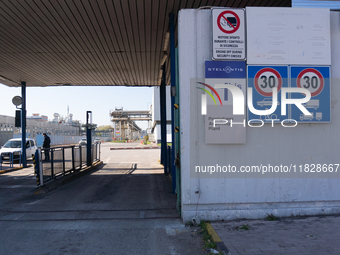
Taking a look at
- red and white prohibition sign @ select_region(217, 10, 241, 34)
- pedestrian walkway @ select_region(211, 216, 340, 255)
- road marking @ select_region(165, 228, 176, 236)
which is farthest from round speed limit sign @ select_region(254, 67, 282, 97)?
road marking @ select_region(165, 228, 176, 236)

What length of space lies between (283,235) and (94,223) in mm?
3561

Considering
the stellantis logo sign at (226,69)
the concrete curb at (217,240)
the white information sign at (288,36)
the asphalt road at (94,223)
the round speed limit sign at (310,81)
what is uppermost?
the white information sign at (288,36)

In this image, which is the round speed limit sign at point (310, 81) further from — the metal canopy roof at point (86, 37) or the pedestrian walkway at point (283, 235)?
the metal canopy roof at point (86, 37)

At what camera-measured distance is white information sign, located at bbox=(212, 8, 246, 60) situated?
5270 millimetres

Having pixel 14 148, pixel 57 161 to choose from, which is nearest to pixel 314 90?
pixel 57 161

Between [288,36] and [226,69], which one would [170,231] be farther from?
[288,36]

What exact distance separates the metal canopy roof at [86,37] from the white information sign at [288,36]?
6.07 ft

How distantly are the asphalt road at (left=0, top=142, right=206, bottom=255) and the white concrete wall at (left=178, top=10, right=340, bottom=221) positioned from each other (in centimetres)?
89

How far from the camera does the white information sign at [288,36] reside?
534 cm

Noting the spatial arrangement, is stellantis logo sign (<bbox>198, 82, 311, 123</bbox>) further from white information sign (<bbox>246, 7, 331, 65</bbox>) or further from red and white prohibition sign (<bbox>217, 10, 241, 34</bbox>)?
red and white prohibition sign (<bbox>217, 10, 241, 34</bbox>)

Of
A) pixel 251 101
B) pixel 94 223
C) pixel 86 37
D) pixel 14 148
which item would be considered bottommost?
pixel 94 223

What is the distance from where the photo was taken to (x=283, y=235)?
14.3 feet

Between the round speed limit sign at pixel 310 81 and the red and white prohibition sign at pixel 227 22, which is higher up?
the red and white prohibition sign at pixel 227 22

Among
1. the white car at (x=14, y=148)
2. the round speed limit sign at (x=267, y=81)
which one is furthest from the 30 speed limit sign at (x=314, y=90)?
the white car at (x=14, y=148)
